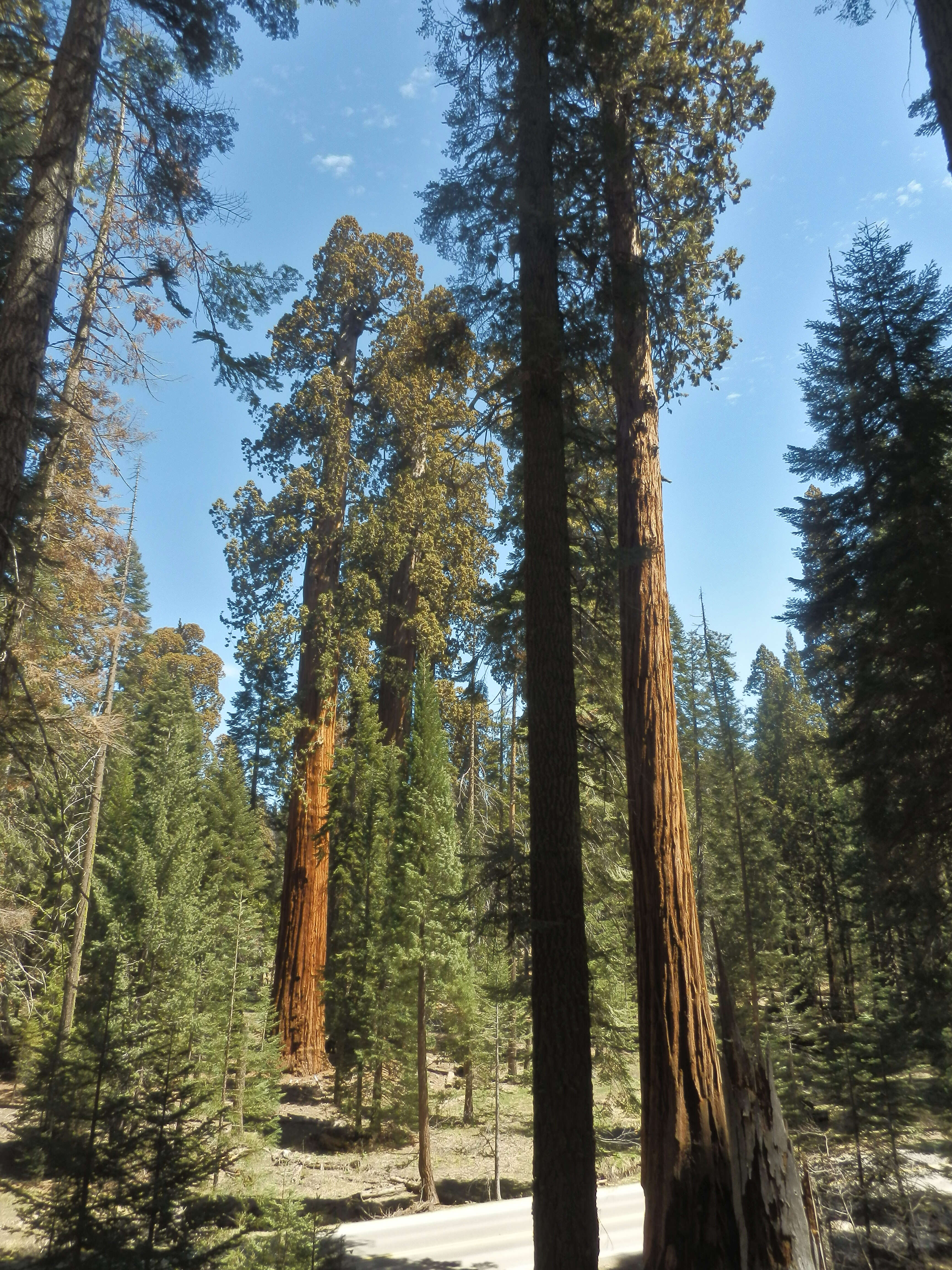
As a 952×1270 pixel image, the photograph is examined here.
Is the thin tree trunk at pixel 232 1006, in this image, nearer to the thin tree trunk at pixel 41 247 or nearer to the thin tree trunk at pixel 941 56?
the thin tree trunk at pixel 41 247

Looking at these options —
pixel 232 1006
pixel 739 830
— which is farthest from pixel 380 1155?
pixel 739 830

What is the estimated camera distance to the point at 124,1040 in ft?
16.3

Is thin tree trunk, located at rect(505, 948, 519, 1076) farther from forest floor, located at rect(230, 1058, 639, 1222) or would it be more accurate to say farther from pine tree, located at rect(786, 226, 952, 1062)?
pine tree, located at rect(786, 226, 952, 1062)

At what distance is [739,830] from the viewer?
23422 mm

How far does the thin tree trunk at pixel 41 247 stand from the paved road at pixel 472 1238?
1010 centimetres

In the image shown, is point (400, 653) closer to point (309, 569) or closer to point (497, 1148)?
point (309, 569)

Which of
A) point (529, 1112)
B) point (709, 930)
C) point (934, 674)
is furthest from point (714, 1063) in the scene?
point (709, 930)

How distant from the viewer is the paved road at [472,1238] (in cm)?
1069

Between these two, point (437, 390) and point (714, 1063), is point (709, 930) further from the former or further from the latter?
point (714, 1063)

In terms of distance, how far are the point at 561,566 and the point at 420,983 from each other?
12826 millimetres

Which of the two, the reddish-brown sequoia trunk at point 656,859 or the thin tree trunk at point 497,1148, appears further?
the thin tree trunk at point 497,1148

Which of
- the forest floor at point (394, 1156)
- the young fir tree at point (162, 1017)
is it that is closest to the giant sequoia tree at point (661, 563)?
the young fir tree at point (162, 1017)

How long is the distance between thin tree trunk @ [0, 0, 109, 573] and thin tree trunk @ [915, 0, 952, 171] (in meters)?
6.48

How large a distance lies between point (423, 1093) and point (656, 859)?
37.3ft
